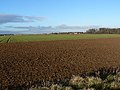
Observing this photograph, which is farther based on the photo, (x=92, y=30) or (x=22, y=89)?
(x=92, y=30)

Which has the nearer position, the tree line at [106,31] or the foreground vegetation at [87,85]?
the foreground vegetation at [87,85]

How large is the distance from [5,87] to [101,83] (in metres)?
3.81

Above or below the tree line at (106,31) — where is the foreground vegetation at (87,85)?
above

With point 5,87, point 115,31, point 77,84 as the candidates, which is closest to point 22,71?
point 5,87

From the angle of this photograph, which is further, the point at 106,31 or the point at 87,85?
the point at 106,31

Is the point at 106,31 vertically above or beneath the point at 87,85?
beneath

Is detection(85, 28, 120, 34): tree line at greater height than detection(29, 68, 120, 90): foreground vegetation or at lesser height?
lesser

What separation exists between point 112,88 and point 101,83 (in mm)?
1013

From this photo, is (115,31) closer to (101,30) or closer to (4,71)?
(101,30)

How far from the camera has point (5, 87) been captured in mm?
12375

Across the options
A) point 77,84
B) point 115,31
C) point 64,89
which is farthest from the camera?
point 115,31

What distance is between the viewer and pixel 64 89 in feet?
32.9

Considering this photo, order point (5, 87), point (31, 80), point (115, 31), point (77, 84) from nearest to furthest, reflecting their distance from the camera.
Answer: point (77, 84)
point (5, 87)
point (31, 80)
point (115, 31)

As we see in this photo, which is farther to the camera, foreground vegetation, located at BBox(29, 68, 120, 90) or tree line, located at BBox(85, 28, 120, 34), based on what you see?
tree line, located at BBox(85, 28, 120, 34)
